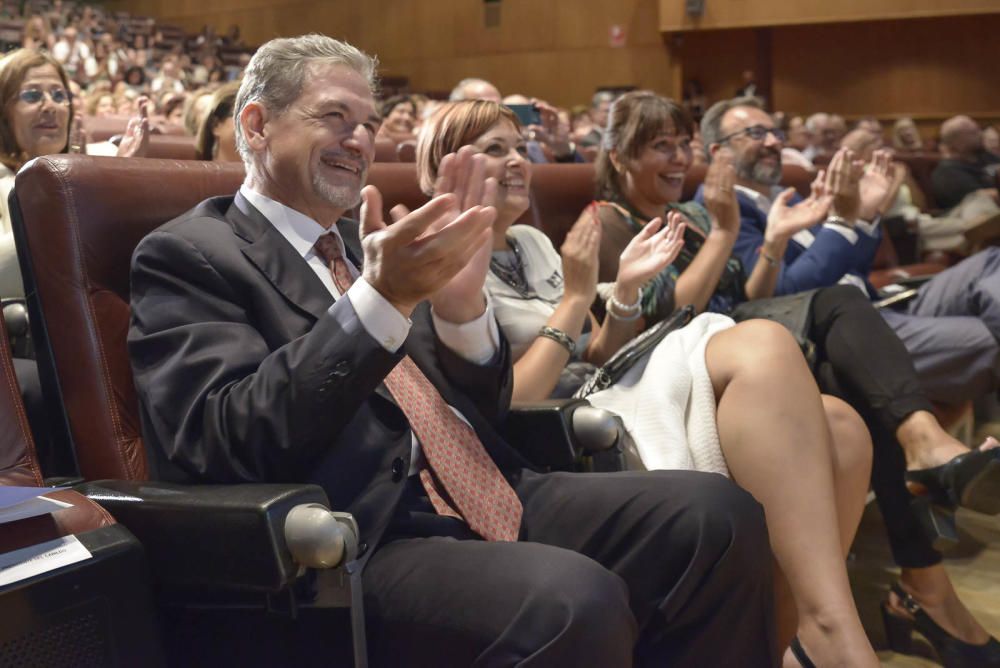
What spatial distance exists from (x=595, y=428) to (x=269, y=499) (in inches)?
16.1

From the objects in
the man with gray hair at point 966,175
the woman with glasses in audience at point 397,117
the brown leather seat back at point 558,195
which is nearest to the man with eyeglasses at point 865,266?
the brown leather seat back at point 558,195

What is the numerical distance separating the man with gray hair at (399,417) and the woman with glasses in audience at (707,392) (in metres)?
0.09

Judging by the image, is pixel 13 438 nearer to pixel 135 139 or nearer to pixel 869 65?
pixel 135 139

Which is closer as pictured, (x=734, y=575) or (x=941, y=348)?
(x=734, y=575)

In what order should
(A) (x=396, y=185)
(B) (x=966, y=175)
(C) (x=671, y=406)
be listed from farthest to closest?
(B) (x=966, y=175) < (A) (x=396, y=185) < (C) (x=671, y=406)

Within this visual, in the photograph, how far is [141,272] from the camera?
0.83 meters

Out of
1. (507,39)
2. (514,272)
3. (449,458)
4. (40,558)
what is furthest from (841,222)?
(507,39)

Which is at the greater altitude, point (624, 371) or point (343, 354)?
point (343, 354)

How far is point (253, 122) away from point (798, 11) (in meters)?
6.27

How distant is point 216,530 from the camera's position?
27.0 inches

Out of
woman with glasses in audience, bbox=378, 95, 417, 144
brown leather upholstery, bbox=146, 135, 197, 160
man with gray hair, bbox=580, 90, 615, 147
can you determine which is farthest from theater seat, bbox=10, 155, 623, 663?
woman with glasses in audience, bbox=378, 95, 417, 144

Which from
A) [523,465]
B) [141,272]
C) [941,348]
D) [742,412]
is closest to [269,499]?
[141,272]

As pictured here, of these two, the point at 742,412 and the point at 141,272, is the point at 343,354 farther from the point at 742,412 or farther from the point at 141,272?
the point at 742,412

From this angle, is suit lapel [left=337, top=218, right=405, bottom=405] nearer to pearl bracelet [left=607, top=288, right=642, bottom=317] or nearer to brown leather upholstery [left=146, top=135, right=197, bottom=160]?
pearl bracelet [left=607, top=288, right=642, bottom=317]
